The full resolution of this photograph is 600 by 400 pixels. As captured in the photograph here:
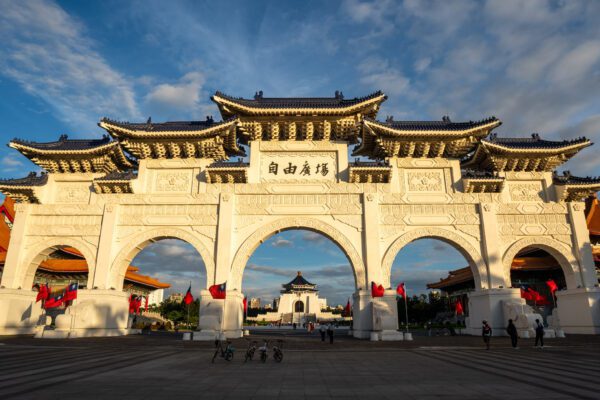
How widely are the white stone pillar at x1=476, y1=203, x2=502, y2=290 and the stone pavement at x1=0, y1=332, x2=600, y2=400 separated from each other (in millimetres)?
4992

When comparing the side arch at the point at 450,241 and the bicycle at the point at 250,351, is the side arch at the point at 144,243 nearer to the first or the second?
the bicycle at the point at 250,351

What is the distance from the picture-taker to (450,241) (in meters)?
17.2

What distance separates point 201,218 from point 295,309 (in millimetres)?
45104

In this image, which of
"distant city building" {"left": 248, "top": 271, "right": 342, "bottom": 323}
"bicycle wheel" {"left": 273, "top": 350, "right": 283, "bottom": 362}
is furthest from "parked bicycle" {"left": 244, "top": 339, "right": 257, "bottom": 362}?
"distant city building" {"left": 248, "top": 271, "right": 342, "bottom": 323}

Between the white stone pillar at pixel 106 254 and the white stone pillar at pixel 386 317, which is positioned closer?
the white stone pillar at pixel 386 317

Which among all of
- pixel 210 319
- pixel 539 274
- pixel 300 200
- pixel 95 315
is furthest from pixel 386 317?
pixel 539 274

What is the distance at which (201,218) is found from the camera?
17.2 m

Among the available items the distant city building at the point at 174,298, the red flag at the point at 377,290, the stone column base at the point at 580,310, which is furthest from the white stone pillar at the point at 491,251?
the distant city building at the point at 174,298

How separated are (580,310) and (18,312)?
25457mm

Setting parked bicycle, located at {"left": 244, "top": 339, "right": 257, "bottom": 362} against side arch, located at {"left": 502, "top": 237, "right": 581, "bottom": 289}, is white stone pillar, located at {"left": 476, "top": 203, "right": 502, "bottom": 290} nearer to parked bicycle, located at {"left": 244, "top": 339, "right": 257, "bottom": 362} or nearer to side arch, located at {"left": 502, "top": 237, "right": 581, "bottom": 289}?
side arch, located at {"left": 502, "top": 237, "right": 581, "bottom": 289}

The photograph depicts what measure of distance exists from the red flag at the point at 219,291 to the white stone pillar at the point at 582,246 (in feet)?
51.4

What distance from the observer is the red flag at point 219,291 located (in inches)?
607

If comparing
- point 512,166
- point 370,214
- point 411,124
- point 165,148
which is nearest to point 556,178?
point 512,166

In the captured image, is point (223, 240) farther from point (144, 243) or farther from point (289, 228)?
point (144, 243)
